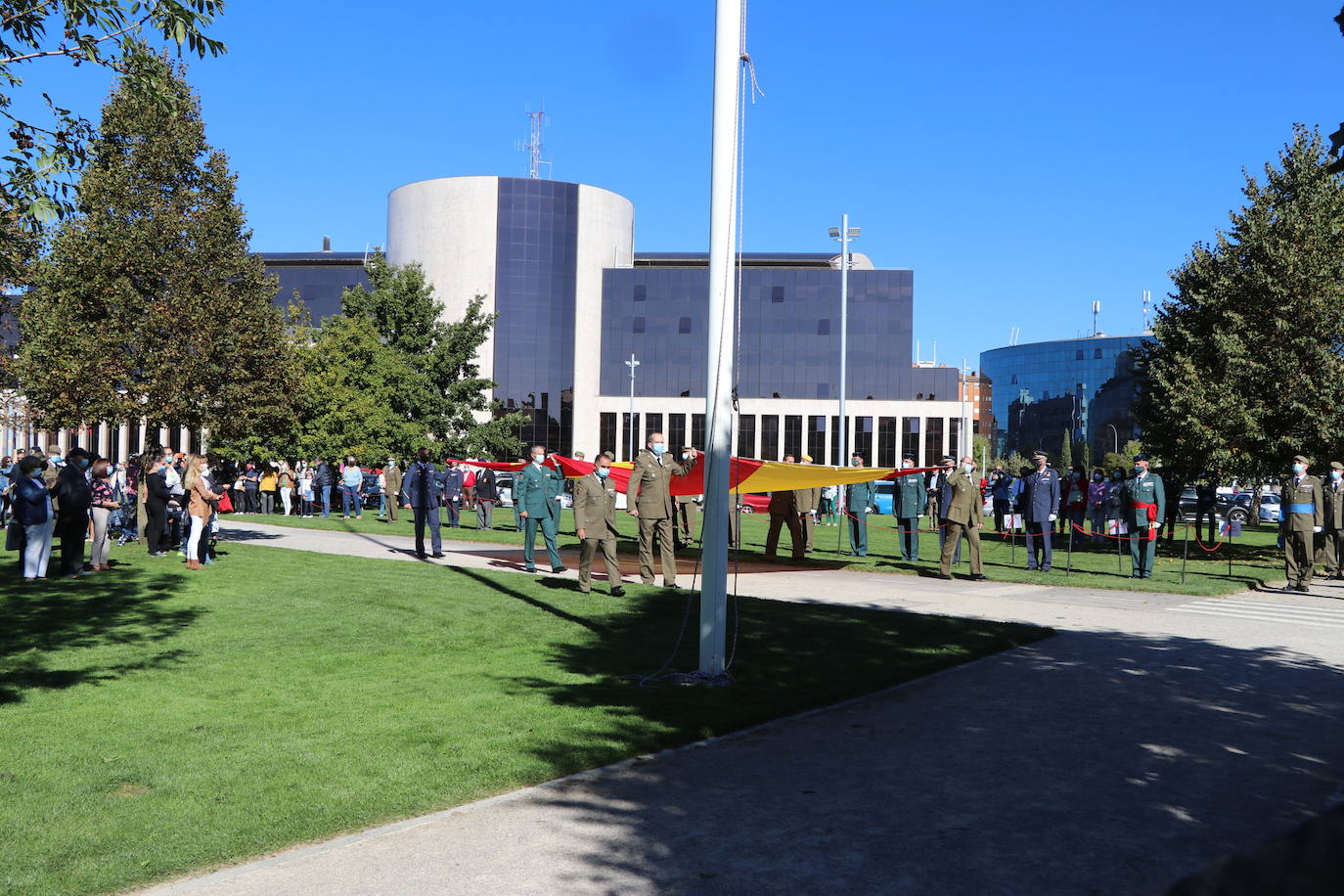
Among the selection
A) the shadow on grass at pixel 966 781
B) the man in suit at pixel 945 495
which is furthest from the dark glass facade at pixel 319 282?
the shadow on grass at pixel 966 781

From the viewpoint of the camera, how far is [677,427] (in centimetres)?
8856

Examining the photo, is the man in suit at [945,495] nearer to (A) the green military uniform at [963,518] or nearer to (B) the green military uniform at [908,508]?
(A) the green military uniform at [963,518]

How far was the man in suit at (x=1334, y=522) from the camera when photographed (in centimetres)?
1745

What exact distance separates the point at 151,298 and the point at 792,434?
69095mm

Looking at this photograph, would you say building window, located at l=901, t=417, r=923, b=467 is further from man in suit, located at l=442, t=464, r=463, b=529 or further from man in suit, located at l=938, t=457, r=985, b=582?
man in suit, located at l=938, t=457, r=985, b=582

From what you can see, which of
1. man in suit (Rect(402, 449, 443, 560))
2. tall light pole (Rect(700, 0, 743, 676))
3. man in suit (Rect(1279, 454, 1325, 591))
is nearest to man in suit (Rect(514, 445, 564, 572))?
man in suit (Rect(402, 449, 443, 560))

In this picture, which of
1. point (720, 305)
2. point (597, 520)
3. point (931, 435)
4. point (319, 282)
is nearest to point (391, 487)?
point (597, 520)

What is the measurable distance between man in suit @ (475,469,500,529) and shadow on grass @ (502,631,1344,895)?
66.1 feet

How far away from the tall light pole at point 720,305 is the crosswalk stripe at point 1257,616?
767cm

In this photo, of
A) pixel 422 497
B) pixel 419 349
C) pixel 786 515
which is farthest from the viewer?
pixel 419 349

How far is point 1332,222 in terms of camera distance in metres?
22.7

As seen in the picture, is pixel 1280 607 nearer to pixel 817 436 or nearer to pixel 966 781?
pixel 966 781

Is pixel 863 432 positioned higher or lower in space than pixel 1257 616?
higher

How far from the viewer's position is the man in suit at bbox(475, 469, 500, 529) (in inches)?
1151
